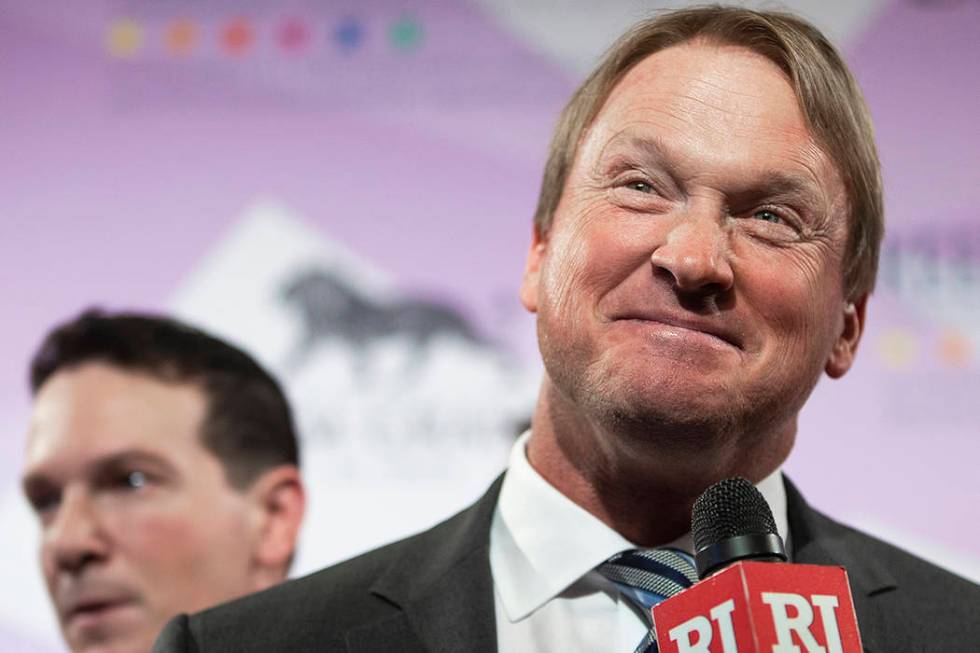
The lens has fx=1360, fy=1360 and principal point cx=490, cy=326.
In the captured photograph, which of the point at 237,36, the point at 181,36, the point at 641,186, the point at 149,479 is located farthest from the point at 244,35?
the point at 641,186

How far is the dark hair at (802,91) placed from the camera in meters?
1.87

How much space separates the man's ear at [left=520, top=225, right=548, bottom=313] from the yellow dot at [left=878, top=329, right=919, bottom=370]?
187 cm

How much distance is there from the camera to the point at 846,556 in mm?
1900

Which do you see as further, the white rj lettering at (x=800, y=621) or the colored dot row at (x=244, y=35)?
the colored dot row at (x=244, y=35)

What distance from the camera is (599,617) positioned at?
180 cm

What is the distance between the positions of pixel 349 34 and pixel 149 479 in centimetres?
175

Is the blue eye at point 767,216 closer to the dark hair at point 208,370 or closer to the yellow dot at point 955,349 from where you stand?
the dark hair at point 208,370

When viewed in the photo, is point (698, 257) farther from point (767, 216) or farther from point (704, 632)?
point (704, 632)

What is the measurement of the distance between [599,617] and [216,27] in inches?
109

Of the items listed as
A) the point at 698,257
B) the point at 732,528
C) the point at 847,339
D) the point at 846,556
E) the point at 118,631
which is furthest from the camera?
the point at 118,631

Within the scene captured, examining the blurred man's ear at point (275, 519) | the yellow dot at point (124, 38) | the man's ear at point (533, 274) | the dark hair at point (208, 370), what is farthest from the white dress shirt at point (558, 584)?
the yellow dot at point (124, 38)

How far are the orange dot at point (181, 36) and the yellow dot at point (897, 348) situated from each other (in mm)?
2178

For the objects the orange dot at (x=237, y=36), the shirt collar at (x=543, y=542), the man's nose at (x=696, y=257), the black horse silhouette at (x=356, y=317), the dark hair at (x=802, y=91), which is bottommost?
the shirt collar at (x=543, y=542)

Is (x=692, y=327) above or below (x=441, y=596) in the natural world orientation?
above
